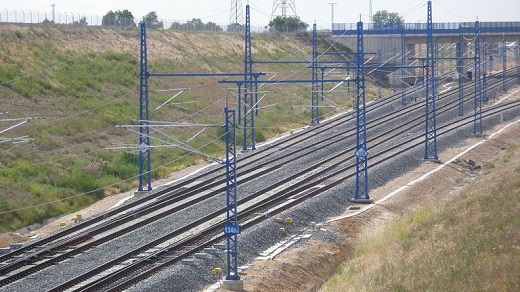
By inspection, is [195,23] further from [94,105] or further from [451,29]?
[94,105]

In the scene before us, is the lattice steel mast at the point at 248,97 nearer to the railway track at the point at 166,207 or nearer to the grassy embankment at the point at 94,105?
the railway track at the point at 166,207

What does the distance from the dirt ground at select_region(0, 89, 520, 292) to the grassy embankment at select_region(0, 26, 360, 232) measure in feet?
5.52

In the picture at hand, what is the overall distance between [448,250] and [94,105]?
32.9 m

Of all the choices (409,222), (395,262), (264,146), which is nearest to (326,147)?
(264,146)

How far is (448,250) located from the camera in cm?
2659

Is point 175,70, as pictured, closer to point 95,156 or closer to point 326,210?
point 95,156

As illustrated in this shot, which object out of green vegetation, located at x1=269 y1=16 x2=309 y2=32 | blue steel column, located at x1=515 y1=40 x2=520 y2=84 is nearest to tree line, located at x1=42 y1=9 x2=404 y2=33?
green vegetation, located at x1=269 y1=16 x2=309 y2=32

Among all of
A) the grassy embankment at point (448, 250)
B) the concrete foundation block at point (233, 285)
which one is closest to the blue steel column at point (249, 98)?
the grassy embankment at point (448, 250)

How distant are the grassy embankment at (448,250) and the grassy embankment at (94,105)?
37.1 feet

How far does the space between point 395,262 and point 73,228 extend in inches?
457

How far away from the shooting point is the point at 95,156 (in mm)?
46406

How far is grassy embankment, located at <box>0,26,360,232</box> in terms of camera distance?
4112 cm

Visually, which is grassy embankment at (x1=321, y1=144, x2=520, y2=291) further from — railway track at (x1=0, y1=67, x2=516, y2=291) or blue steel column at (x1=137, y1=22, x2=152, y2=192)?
blue steel column at (x1=137, y1=22, x2=152, y2=192)

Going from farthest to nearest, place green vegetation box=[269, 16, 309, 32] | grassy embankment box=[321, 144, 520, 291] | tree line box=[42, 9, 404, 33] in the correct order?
green vegetation box=[269, 16, 309, 32], tree line box=[42, 9, 404, 33], grassy embankment box=[321, 144, 520, 291]
